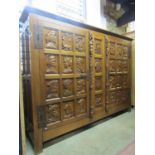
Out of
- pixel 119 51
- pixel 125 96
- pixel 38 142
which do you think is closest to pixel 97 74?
pixel 119 51

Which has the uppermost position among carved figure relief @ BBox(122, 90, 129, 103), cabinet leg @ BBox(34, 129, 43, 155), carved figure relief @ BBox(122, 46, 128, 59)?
carved figure relief @ BBox(122, 46, 128, 59)

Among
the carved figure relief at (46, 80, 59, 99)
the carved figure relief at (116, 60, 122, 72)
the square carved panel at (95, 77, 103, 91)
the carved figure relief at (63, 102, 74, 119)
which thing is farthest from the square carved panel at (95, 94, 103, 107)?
the carved figure relief at (46, 80, 59, 99)

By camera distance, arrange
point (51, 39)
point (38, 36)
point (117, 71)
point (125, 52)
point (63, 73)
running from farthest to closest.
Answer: point (125, 52) < point (117, 71) < point (63, 73) < point (51, 39) < point (38, 36)

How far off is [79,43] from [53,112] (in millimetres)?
987

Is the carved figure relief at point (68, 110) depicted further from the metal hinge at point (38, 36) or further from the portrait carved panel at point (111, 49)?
the portrait carved panel at point (111, 49)

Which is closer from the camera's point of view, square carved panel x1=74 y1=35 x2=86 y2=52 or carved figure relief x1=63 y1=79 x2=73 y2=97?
carved figure relief x1=63 y1=79 x2=73 y2=97

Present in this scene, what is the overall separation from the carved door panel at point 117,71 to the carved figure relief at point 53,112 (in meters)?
1.07

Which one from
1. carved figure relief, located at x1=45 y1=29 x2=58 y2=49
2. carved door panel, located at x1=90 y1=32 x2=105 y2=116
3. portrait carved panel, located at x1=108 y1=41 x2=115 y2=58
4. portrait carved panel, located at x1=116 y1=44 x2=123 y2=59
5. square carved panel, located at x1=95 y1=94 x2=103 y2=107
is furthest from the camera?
portrait carved panel, located at x1=116 y1=44 x2=123 y2=59

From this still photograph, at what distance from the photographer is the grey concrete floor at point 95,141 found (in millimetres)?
1648

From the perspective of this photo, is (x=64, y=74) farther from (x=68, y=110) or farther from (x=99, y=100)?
(x=99, y=100)

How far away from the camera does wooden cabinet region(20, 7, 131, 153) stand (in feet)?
5.22

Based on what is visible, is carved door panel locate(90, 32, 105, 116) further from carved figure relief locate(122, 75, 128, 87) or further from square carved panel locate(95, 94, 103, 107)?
carved figure relief locate(122, 75, 128, 87)

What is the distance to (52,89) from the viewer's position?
173cm
